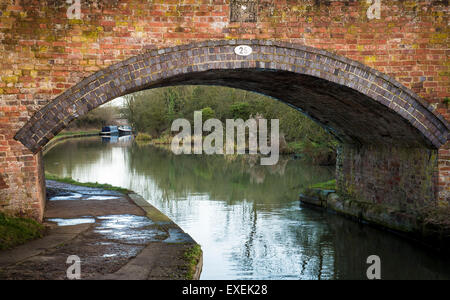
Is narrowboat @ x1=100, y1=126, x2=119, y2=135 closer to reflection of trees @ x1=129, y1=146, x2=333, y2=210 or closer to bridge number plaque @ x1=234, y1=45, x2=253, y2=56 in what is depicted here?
reflection of trees @ x1=129, y1=146, x2=333, y2=210

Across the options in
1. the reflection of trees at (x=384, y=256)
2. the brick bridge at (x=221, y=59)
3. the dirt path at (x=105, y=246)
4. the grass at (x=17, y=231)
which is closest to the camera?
the dirt path at (x=105, y=246)

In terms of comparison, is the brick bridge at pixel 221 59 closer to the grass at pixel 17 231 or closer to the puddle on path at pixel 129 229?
the grass at pixel 17 231

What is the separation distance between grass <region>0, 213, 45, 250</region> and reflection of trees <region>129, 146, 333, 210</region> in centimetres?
713

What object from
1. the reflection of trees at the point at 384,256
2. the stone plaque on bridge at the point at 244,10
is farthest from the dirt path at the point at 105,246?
the stone plaque on bridge at the point at 244,10

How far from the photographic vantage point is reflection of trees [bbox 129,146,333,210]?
50.0 ft

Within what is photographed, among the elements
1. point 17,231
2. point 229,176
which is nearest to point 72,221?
point 17,231

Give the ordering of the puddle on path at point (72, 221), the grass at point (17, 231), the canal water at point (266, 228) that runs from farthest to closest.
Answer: the puddle on path at point (72, 221)
the canal water at point (266, 228)
the grass at point (17, 231)

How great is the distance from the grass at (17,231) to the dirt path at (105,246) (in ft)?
0.47

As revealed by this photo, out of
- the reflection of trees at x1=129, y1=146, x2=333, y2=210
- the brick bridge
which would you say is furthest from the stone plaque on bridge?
the reflection of trees at x1=129, y1=146, x2=333, y2=210

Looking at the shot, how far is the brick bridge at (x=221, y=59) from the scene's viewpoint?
747 centimetres

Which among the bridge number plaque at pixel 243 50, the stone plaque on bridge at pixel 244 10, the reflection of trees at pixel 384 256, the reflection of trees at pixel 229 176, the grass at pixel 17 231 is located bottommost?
the reflection of trees at pixel 384 256

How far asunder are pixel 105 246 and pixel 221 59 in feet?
11.4

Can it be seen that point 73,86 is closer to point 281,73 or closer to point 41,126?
point 41,126

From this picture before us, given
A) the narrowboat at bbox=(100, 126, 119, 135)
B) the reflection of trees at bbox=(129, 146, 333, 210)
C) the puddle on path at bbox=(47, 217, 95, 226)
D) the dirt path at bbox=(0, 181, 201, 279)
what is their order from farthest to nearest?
the narrowboat at bbox=(100, 126, 119, 135)
the reflection of trees at bbox=(129, 146, 333, 210)
the puddle on path at bbox=(47, 217, 95, 226)
the dirt path at bbox=(0, 181, 201, 279)
